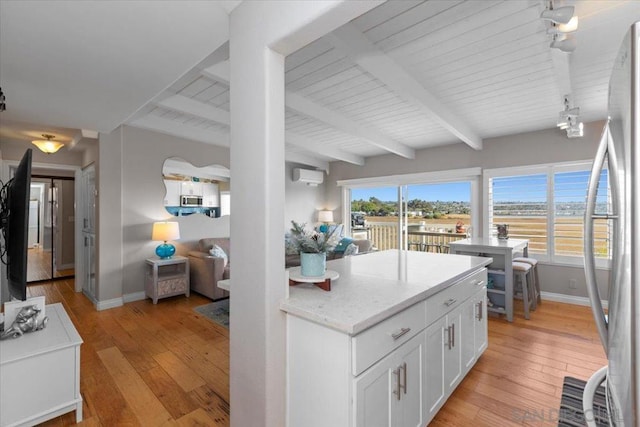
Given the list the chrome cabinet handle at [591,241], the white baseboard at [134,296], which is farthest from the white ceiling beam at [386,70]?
the white baseboard at [134,296]

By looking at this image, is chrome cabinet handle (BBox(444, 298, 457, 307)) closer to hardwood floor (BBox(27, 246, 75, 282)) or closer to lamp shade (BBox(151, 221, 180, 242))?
lamp shade (BBox(151, 221, 180, 242))

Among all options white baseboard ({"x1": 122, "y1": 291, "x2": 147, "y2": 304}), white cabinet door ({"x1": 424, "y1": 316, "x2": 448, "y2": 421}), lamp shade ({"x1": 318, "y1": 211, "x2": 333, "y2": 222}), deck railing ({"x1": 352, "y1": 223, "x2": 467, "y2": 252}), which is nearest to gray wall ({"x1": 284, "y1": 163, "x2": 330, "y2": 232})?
lamp shade ({"x1": 318, "y1": 211, "x2": 333, "y2": 222})

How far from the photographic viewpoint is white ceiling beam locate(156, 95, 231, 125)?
312 centimetres

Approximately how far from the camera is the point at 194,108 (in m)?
3.29

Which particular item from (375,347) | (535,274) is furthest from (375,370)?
(535,274)

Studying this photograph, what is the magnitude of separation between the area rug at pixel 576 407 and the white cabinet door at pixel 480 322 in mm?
538

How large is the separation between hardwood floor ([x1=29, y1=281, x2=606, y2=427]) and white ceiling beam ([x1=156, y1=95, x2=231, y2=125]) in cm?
234

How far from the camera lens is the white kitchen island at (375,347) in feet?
3.76

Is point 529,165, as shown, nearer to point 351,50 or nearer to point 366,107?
point 366,107

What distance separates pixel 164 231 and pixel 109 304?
1.12 meters

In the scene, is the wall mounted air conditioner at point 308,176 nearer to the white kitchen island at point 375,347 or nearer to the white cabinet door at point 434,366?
the white kitchen island at point 375,347

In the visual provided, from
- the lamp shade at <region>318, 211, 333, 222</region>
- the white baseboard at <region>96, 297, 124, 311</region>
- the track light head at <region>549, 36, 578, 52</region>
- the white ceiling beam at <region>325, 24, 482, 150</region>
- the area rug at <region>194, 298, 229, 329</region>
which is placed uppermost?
the white ceiling beam at <region>325, 24, 482, 150</region>

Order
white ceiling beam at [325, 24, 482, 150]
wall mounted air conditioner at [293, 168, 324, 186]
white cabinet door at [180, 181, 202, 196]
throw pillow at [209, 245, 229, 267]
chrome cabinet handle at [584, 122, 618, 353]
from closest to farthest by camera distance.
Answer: chrome cabinet handle at [584, 122, 618, 353]
white ceiling beam at [325, 24, 482, 150]
throw pillow at [209, 245, 229, 267]
white cabinet door at [180, 181, 202, 196]
wall mounted air conditioner at [293, 168, 324, 186]

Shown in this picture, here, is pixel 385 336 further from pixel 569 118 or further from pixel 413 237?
pixel 413 237
